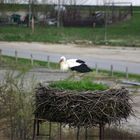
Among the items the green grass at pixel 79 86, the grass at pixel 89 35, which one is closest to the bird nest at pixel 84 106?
the green grass at pixel 79 86

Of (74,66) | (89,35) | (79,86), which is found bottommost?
(89,35)

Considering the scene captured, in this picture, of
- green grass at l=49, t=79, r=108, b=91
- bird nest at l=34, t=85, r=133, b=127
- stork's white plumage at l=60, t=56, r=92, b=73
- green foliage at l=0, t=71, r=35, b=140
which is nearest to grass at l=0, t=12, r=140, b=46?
stork's white plumage at l=60, t=56, r=92, b=73

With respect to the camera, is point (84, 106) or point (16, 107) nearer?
point (84, 106)

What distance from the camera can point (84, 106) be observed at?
7453 mm

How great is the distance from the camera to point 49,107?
7695mm

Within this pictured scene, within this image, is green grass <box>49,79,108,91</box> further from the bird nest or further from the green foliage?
the green foliage

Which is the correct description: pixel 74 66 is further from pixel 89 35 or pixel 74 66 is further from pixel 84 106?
pixel 89 35

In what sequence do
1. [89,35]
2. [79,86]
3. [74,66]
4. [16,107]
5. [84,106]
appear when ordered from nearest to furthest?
[84,106]
[79,86]
[16,107]
[74,66]
[89,35]

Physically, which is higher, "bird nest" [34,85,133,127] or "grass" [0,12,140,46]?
"bird nest" [34,85,133,127]

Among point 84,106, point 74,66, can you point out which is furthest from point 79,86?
point 74,66

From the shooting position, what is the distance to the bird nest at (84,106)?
24.4 ft

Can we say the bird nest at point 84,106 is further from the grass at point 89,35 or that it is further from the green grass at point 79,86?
the grass at point 89,35

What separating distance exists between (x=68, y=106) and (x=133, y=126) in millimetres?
6357

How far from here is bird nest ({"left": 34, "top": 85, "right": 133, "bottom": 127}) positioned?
24.4ft
